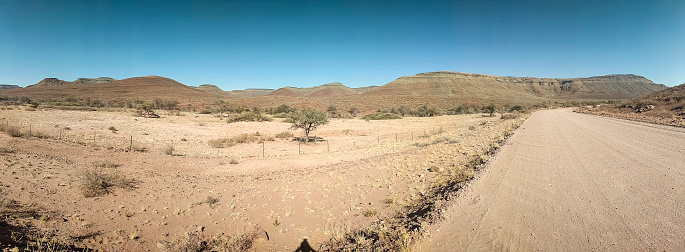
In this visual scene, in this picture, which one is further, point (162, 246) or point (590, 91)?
point (590, 91)

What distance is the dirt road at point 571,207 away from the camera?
4137 mm

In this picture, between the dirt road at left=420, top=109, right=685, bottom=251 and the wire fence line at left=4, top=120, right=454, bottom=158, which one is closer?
the dirt road at left=420, top=109, right=685, bottom=251

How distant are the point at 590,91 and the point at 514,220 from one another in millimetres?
217636

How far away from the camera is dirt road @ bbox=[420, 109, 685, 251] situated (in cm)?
414

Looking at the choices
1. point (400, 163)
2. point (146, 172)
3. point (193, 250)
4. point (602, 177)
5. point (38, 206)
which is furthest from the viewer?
point (400, 163)

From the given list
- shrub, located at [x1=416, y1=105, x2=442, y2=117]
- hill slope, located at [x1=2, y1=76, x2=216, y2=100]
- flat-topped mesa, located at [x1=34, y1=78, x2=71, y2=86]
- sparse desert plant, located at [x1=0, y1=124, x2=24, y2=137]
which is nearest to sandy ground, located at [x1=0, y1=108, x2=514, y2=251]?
sparse desert plant, located at [x1=0, y1=124, x2=24, y2=137]

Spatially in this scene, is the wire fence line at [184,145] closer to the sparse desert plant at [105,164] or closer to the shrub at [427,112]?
the sparse desert plant at [105,164]

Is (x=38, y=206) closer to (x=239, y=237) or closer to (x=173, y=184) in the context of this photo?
(x=173, y=184)

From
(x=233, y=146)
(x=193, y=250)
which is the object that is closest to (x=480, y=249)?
(x=193, y=250)

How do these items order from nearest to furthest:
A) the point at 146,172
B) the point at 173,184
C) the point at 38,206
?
the point at 38,206 < the point at 173,184 < the point at 146,172

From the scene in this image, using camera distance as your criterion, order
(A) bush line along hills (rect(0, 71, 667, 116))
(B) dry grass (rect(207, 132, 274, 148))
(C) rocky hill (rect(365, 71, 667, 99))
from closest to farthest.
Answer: (B) dry grass (rect(207, 132, 274, 148)) → (A) bush line along hills (rect(0, 71, 667, 116)) → (C) rocky hill (rect(365, 71, 667, 99))

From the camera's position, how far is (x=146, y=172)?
1023 cm

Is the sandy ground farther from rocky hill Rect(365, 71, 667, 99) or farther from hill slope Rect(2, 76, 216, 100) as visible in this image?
rocky hill Rect(365, 71, 667, 99)

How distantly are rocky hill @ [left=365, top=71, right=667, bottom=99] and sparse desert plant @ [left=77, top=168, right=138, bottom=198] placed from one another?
10235 cm
